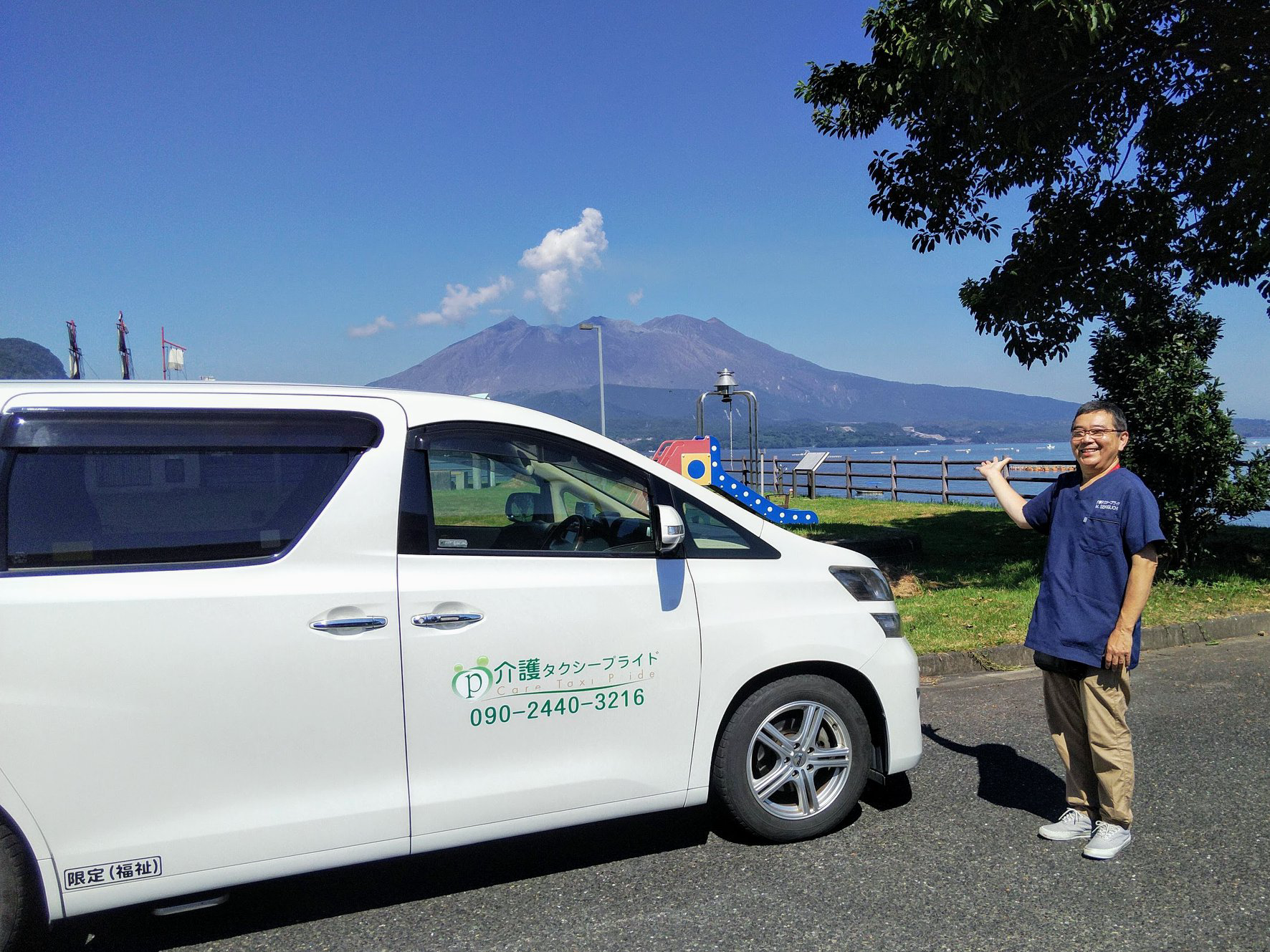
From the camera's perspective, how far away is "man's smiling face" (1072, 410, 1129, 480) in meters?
3.50

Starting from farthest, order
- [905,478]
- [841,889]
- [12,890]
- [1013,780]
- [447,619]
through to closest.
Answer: [905,478] → [1013,780] → [841,889] → [447,619] → [12,890]

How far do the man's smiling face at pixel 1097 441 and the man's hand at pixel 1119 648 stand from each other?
641mm

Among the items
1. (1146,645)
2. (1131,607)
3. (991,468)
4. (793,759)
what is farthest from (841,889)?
(1146,645)

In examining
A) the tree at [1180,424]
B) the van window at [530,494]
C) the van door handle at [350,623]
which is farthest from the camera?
the tree at [1180,424]

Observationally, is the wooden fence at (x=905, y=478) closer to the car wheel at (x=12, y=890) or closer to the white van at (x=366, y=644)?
the white van at (x=366, y=644)

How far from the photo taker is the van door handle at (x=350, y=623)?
2.84 metres

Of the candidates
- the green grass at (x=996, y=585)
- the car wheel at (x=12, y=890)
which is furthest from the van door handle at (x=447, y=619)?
the green grass at (x=996, y=585)

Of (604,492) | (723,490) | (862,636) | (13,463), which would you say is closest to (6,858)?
(13,463)

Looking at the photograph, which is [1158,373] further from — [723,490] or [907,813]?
[907,813]

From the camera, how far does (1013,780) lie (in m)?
4.27

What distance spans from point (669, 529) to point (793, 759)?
44.6 inches

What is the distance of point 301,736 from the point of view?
2812 mm

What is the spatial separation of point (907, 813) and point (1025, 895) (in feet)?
2.64

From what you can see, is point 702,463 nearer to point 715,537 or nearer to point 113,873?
point 715,537
